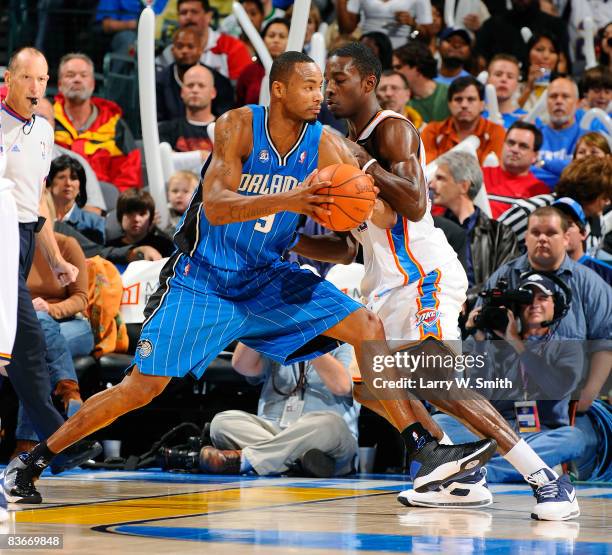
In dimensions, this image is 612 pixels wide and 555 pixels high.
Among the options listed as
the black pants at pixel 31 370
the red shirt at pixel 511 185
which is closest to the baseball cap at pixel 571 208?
the red shirt at pixel 511 185

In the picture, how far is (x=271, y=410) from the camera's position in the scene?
7262 millimetres

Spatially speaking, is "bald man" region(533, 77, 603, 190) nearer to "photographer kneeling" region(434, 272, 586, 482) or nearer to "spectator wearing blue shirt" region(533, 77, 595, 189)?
"spectator wearing blue shirt" region(533, 77, 595, 189)

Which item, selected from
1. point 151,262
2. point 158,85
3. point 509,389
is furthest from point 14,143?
point 158,85

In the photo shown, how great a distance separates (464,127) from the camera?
9891 millimetres

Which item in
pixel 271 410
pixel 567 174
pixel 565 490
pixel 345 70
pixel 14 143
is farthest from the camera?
pixel 567 174

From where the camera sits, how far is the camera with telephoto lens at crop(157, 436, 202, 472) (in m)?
7.10

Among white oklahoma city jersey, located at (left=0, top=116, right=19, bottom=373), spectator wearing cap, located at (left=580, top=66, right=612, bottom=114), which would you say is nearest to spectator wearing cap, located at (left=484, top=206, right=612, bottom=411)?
white oklahoma city jersey, located at (left=0, top=116, right=19, bottom=373)

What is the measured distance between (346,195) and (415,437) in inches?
52.2

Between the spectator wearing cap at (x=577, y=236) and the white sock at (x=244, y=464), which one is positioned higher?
the spectator wearing cap at (x=577, y=236)

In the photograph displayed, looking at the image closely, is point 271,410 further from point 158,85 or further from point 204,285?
point 158,85

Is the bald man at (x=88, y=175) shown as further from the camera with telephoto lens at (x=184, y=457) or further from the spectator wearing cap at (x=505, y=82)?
the spectator wearing cap at (x=505, y=82)

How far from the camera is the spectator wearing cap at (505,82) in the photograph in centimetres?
1099

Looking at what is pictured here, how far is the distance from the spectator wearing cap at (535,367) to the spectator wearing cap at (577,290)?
11 centimetres

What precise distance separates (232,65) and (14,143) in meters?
6.24
